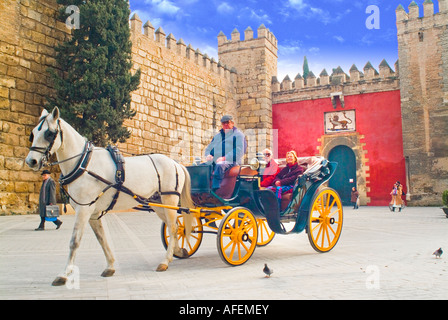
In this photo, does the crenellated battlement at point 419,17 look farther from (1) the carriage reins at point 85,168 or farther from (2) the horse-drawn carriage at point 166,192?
(1) the carriage reins at point 85,168

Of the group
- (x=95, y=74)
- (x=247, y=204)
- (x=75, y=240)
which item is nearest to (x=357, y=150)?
(x=95, y=74)

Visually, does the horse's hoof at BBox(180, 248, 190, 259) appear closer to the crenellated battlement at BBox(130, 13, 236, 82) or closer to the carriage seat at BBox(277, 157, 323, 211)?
the carriage seat at BBox(277, 157, 323, 211)

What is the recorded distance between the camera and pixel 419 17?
19.1 metres

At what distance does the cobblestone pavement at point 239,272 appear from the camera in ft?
10.4

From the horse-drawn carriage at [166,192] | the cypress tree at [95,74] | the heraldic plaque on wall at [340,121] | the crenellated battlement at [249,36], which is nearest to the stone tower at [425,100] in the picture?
the heraldic plaque on wall at [340,121]

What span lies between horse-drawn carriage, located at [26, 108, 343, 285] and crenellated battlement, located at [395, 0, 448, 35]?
16617 mm

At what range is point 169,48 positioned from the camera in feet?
56.5

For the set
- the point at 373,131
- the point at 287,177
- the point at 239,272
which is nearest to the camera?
the point at 239,272

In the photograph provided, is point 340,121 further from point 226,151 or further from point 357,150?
point 226,151

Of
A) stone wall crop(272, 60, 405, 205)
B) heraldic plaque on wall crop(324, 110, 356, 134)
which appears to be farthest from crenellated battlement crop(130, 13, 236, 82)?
heraldic plaque on wall crop(324, 110, 356, 134)

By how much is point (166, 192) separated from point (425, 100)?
57.6ft

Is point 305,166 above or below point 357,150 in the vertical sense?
below
